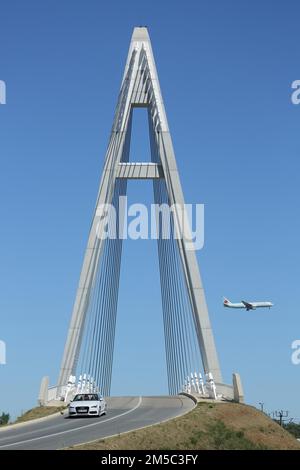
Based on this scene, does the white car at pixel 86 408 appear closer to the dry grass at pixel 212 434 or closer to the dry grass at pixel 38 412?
the dry grass at pixel 38 412

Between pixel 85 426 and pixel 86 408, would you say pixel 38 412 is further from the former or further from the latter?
pixel 85 426

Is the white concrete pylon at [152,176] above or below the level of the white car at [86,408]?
above

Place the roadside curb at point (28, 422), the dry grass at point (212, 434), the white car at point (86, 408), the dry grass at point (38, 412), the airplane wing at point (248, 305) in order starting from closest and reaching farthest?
the dry grass at point (212, 434) < the roadside curb at point (28, 422) < the white car at point (86, 408) < the dry grass at point (38, 412) < the airplane wing at point (248, 305)

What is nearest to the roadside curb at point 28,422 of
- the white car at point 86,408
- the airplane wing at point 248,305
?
the white car at point 86,408

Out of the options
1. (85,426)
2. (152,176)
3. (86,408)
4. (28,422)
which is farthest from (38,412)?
(152,176)

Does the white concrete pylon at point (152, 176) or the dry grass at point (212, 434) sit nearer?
the dry grass at point (212, 434)

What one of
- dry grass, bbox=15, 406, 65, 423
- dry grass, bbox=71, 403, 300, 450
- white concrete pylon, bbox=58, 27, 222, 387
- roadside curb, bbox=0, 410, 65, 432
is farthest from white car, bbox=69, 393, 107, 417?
white concrete pylon, bbox=58, 27, 222, 387
